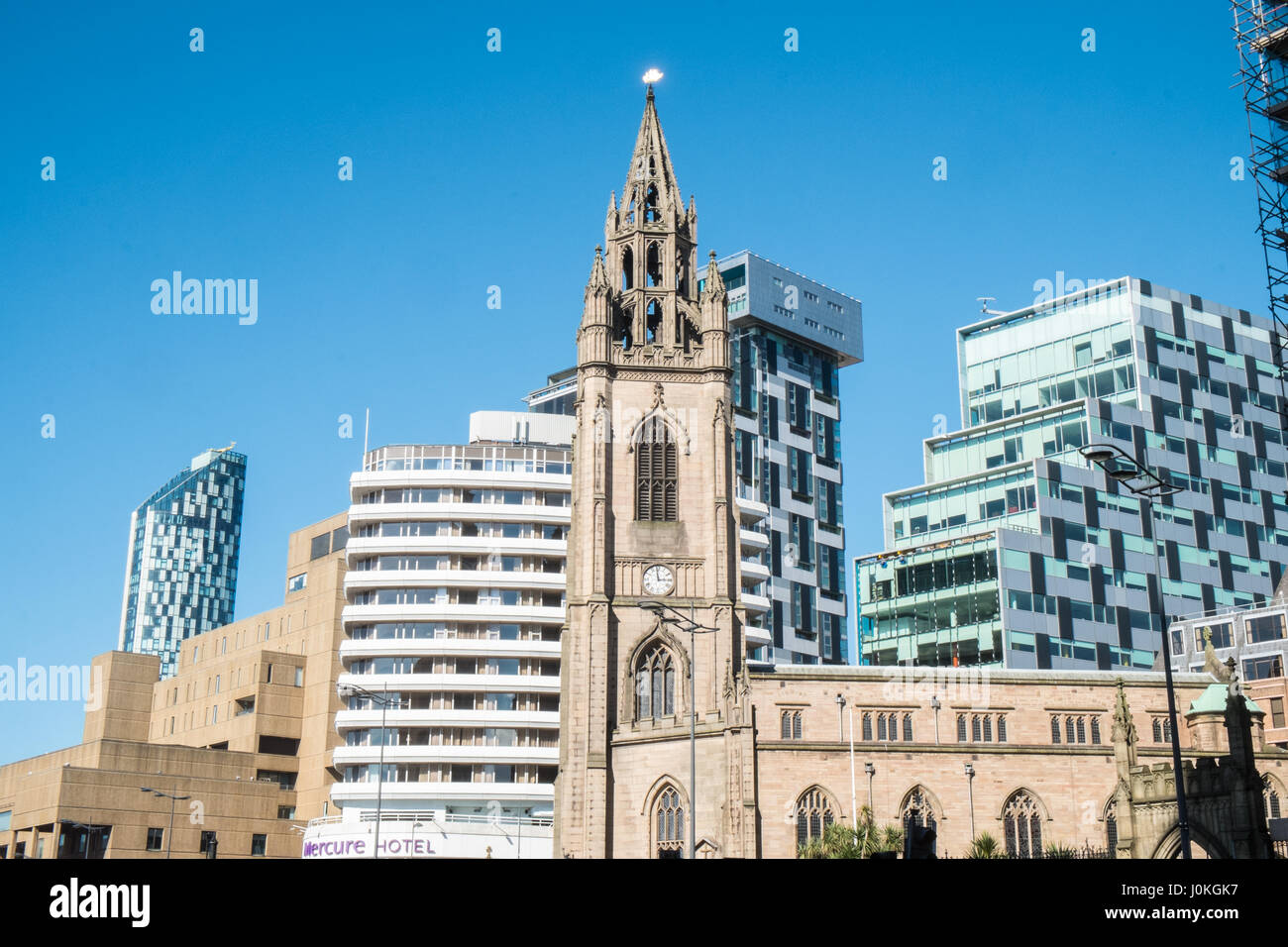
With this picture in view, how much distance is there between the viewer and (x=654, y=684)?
252 feet

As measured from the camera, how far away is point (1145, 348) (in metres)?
144

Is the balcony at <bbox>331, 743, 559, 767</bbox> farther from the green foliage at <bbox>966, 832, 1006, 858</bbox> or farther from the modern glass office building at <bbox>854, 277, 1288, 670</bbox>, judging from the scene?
the green foliage at <bbox>966, 832, 1006, 858</bbox>

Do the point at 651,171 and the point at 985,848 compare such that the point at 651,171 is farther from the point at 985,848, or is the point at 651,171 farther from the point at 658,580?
the point at 985,848

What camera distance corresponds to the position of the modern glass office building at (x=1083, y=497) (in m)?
126

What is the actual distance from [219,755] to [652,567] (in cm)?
6650

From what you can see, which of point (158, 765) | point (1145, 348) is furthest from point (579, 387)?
point (1145, 348)

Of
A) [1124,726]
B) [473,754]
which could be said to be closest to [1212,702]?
[1124,726]

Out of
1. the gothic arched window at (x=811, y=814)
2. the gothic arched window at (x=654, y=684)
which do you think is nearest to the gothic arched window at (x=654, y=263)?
the gothic arched window at (x=654, y=684)

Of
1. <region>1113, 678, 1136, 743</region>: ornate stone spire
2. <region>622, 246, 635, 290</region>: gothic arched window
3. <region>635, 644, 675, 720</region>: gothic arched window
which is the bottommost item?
<region>1113, 678, 1136, 743</region>: ornate stone spire

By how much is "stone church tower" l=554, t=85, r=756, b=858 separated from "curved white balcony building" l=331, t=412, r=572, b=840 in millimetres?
31577

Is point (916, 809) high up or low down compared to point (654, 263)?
down

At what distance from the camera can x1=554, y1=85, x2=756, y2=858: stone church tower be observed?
237ft

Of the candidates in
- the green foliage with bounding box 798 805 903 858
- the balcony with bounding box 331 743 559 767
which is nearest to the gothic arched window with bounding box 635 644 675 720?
the green foliage with bounding box 798 805 903 858
